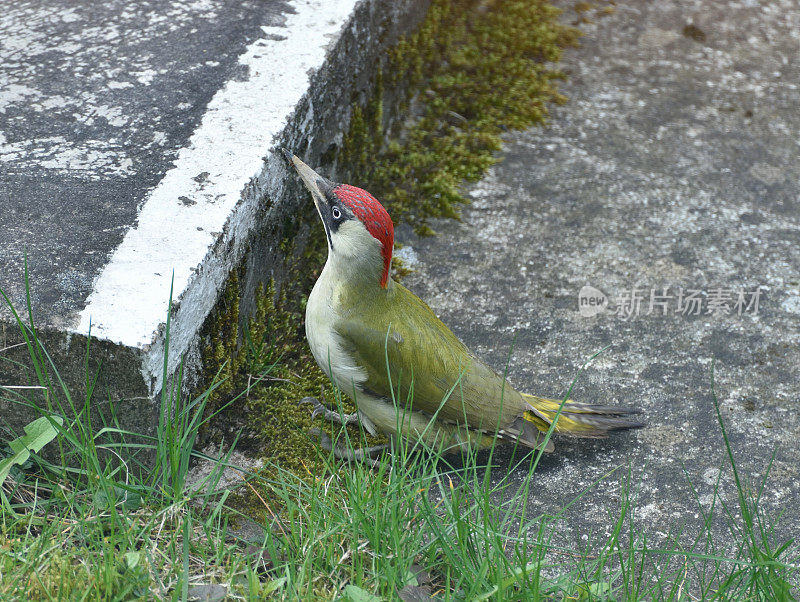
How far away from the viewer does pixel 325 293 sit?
252 cm

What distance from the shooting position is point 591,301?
126 inches

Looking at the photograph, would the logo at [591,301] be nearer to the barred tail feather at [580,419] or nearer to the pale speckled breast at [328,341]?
the barred tail feather at [580,419]

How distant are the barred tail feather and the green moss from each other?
21.6 inches

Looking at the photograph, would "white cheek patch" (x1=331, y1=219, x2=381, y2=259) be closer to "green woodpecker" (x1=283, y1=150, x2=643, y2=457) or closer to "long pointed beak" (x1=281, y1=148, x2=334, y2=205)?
"green woodpecker" (x1=283, y1=150, x2=643, y2=457)

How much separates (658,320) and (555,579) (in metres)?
1.29

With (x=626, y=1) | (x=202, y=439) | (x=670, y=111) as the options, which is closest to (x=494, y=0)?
(x=626, y=1)

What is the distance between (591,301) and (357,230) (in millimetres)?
1142

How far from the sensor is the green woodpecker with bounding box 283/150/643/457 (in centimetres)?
243

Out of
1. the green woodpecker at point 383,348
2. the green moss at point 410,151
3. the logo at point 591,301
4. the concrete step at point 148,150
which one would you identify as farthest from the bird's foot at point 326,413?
the logo at point 591,301

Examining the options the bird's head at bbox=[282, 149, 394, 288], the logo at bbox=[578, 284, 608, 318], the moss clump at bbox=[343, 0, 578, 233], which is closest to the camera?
the bird's head at bbox=[282, 149, 394, 288]

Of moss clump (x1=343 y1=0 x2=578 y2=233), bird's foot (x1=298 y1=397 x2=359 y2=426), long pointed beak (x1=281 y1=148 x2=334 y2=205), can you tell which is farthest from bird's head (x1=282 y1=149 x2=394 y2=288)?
moss clump (x1=343 y1=0 x2=578 y2=233)

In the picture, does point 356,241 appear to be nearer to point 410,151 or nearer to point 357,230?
point 357,230

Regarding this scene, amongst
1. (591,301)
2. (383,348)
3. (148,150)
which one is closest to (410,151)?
(591,301)

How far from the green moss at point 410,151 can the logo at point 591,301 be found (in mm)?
637
